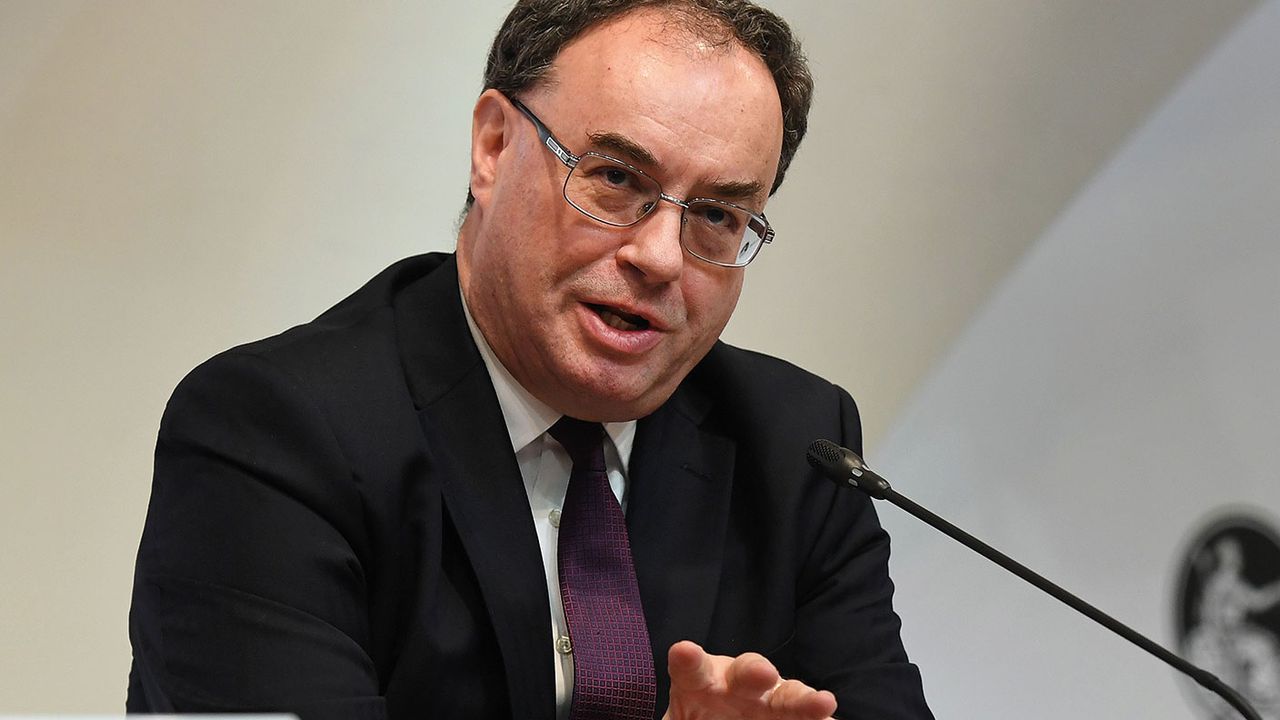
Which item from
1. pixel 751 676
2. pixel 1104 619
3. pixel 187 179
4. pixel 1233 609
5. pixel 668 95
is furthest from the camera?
pixel 1233 609

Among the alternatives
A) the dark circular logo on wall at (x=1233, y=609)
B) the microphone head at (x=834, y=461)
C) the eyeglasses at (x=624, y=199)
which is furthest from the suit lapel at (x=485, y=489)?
the dark circular logo on wall at (x=1233, y=609)

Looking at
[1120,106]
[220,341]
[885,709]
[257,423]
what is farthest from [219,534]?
[1120,106]

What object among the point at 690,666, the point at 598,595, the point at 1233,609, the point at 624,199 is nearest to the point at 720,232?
the point at 624,199

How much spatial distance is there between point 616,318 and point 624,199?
0.14 m

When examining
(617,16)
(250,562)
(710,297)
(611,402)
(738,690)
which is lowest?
(250,562)

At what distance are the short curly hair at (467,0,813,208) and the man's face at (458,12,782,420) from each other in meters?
0.02

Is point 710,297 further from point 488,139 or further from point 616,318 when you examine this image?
point 488,139

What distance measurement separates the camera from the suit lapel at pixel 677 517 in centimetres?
159

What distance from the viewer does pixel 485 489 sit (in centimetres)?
151

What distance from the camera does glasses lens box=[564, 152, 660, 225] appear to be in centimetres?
154

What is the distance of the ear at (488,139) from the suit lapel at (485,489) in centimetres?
18

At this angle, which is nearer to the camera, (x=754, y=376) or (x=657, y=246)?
(x=657, y=246)

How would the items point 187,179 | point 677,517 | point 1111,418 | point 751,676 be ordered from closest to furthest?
point 751,676 → point 677,517 → point 187,179 → point 1111,418

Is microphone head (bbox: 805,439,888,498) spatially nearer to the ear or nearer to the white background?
the ear
